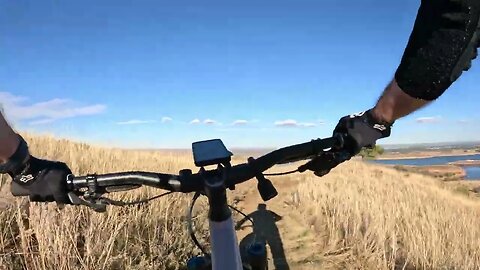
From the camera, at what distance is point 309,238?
24.5 ft

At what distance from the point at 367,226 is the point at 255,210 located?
3340 mm

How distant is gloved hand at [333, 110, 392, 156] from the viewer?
187 centimetres

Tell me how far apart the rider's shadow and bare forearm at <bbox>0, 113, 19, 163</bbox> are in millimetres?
3457

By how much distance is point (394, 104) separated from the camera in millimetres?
1773

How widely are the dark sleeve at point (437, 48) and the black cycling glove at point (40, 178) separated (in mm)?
1265

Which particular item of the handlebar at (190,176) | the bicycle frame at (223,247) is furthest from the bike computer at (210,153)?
the bicycle frame at (223,247)

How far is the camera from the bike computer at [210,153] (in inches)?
56.6

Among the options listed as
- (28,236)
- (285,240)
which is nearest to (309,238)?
(285,240)

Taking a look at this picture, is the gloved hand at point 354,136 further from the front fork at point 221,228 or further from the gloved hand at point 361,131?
the front fork at point 221,228

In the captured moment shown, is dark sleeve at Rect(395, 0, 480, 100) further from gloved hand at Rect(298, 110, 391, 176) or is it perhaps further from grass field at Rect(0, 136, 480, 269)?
grass field at Rect(0, 136, 480, 269)

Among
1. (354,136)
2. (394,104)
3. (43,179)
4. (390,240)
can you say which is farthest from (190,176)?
(390,240)

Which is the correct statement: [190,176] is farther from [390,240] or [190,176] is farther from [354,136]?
[390,240]


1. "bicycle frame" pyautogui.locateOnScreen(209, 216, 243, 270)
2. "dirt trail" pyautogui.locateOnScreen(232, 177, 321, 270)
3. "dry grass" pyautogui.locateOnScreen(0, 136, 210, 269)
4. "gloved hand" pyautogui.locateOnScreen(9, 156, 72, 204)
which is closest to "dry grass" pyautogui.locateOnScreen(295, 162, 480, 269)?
"dirt trail" pyautogui.locateOnScreen(232, 177, 321, 270)

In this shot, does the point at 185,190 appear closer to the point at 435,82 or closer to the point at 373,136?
the point at 373,136
